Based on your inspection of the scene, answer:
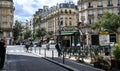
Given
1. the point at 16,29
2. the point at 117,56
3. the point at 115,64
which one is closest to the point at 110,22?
the point at 117,56

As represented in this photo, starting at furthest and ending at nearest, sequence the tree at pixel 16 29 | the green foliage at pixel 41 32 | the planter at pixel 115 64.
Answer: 1. the green foliage at pixel 41 32
2. the tree at pixel 16 29
3. the planter at pixel 115 64

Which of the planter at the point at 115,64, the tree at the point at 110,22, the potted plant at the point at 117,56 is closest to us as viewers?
the planter at the point at 115,64

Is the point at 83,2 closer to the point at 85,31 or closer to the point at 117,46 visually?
the point at 85,31

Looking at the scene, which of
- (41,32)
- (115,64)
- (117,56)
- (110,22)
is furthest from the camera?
(41,32)

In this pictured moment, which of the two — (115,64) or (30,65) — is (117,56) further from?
(30,65)

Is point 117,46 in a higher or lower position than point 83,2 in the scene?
lower

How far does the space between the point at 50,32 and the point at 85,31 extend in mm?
50503

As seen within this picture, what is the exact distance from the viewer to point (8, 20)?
133000 mm

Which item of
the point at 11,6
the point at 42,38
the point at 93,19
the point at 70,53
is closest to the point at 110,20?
the point at 93,19

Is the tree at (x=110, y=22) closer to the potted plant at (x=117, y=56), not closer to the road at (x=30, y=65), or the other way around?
the road at (x=30, y=65)

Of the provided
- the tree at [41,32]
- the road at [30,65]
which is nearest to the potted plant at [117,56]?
the road at [30,65]

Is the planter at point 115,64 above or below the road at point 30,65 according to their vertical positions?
above

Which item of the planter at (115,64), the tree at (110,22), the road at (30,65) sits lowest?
the road at (30,65)

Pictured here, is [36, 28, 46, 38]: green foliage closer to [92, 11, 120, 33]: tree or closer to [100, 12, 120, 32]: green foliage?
[92, 11, 120, 33]: tree
